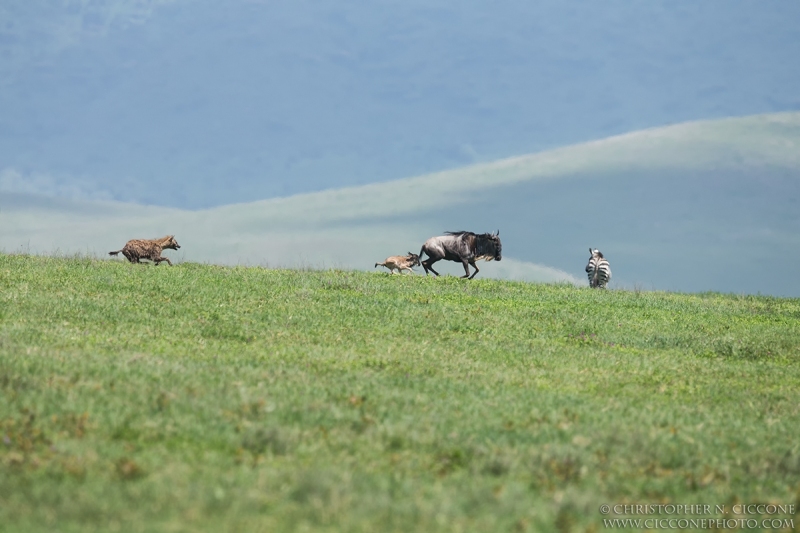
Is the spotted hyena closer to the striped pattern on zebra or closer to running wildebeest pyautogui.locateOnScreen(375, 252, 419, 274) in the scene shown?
running wildebeest pyautogui.locateOnScreen(375, 252, 419, 274)

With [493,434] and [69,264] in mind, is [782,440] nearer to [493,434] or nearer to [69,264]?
[493,434]

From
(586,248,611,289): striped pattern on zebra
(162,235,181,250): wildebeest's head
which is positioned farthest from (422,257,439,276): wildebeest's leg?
(162,235,181,250): wildebeest's head

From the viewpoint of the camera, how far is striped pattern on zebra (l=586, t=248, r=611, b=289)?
43312 millimetres

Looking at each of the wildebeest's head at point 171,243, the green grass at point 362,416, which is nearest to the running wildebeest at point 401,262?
the wildebeest's head at point 171,243

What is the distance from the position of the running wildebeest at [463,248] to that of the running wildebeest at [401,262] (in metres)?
0.49

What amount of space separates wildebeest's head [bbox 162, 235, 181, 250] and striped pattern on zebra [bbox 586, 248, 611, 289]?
1985 cm

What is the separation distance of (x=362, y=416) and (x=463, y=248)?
2949 cm

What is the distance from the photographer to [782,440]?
11.9m

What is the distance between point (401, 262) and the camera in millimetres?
39625

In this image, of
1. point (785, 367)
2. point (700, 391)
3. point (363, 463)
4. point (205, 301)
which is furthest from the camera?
point (205, 301)

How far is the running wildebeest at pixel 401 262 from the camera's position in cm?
3944

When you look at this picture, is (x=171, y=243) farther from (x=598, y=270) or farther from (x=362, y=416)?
(x=362, y=416)

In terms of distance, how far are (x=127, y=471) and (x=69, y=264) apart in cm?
2440

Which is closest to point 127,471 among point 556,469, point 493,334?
point 556,469
